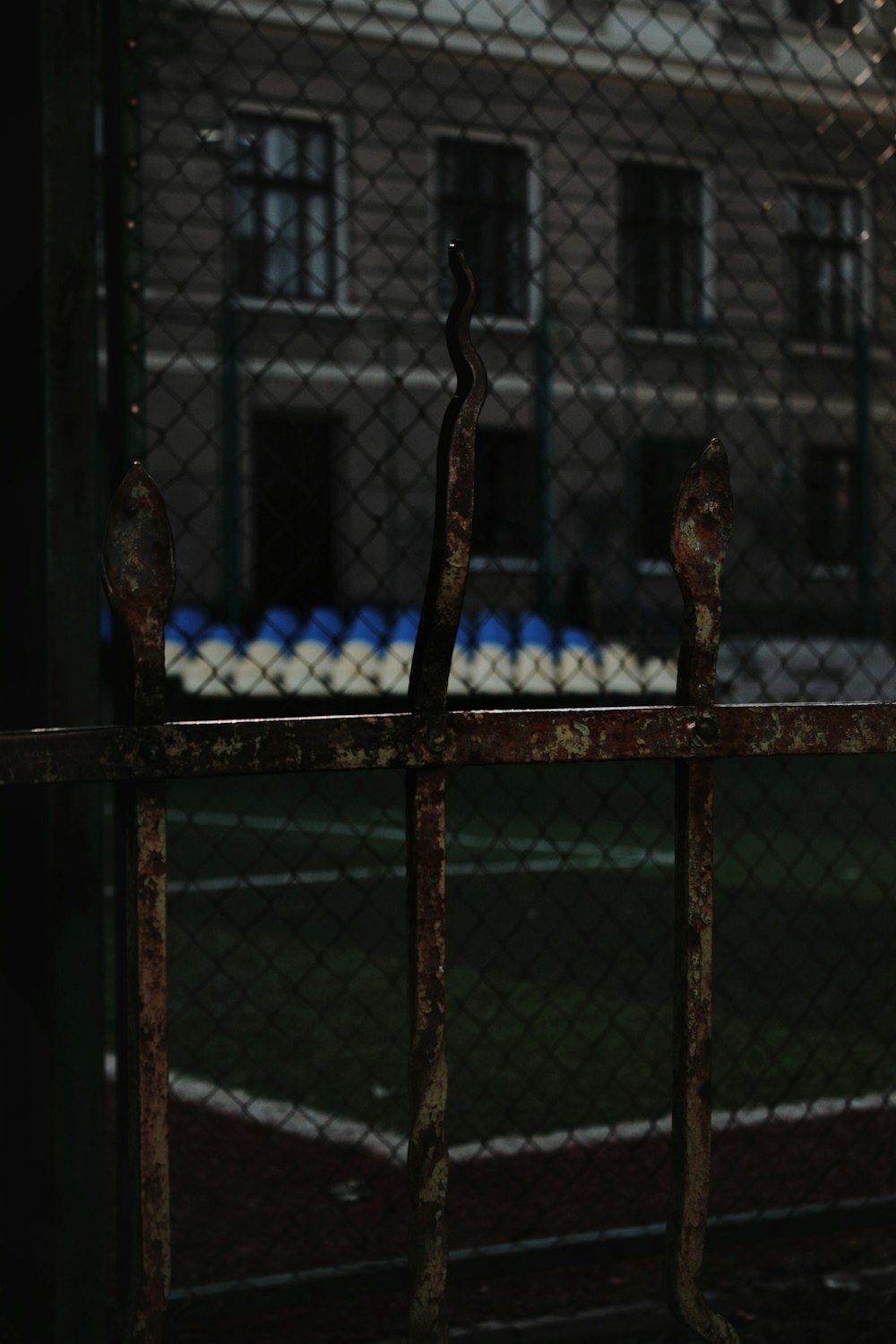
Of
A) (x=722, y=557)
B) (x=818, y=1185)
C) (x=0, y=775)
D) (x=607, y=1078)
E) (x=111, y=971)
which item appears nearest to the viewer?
(x=0, y=775)

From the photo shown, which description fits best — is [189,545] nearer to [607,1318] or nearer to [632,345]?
[632,345]

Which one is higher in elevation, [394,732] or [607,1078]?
[394,732]

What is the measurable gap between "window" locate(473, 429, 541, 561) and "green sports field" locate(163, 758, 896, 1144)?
9501 millimetres

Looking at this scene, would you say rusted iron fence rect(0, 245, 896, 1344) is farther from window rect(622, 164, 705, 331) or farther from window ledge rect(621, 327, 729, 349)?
window rect(622, 164, 705, 331)

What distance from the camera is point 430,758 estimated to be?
1484 millimetres

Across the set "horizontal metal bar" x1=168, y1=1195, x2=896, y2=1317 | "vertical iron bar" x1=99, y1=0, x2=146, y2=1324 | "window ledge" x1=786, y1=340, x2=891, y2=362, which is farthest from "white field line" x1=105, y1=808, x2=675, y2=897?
"window ledge" x1=786, y1=340, x2=891, y2=362

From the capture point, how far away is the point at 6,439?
7.22 feet

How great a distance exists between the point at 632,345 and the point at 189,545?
645 cm

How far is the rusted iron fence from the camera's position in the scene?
1436mm

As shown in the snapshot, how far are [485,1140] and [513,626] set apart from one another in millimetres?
9212

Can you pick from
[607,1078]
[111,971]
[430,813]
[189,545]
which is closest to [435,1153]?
[430,813]

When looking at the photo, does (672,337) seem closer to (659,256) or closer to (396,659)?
(659,256)

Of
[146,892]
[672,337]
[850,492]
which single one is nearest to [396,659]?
[146,892]

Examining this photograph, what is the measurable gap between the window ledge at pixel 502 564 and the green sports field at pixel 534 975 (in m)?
8.00
